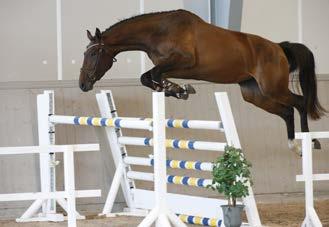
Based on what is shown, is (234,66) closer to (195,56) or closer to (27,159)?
(195,56)

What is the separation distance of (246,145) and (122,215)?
162 centimetres

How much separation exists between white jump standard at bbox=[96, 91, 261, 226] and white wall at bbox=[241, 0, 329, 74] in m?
2.28

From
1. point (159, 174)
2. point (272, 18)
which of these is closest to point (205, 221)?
point (159, 174)

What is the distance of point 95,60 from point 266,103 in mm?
1440

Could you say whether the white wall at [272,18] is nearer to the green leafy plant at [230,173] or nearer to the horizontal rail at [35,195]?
the green leafy plant at [230,173]

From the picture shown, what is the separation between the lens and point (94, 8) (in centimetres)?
847

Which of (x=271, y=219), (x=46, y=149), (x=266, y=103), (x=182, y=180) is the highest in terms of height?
(x=266, y=103)

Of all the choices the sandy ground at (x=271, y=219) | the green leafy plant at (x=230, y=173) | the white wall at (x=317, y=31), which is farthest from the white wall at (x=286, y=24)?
the green leafy plant at (x=230, y=173)

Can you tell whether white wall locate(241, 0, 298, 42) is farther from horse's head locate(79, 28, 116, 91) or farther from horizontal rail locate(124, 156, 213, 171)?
horse's head locate(79, 28, 116, 91)

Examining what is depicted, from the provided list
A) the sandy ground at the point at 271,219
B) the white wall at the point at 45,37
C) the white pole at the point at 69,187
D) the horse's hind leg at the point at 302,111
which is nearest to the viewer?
the white pole at the point at 69,187

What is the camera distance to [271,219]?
6781 mm

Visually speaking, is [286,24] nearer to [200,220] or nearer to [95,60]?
[200,220]

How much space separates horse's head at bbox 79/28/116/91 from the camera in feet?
19.1

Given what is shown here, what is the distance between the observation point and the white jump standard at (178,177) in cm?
604
